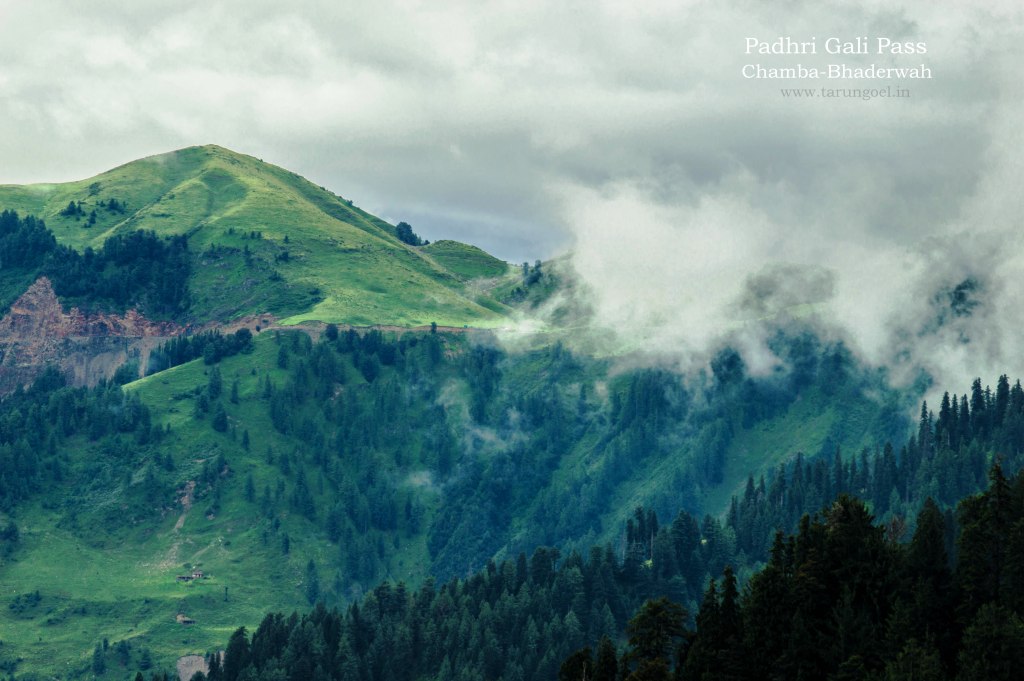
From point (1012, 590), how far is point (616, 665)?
4360cm

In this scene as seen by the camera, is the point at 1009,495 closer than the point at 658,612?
No

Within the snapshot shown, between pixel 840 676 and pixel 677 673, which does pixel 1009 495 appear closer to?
pixel 840 676

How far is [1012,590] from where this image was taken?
A: 7215 inches

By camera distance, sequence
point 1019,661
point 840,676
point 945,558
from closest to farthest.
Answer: point 1019,661 < point 840,676 < point 945,558

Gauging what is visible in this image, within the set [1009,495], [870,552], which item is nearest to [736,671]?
[870,552]

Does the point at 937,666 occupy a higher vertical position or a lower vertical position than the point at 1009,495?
lower

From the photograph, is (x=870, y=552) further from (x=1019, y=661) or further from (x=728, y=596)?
(x=1019, y=661)

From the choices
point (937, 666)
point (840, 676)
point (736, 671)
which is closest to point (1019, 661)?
point (937, 666)

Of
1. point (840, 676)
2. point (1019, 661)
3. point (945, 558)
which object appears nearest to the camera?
point (1019, 661)

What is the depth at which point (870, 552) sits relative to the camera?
195m

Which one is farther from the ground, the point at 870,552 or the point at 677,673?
the point at 870,552

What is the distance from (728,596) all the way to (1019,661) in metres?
37.1

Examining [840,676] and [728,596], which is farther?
[728,596]

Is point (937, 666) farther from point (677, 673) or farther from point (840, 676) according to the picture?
point (677, 673)
